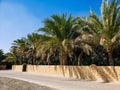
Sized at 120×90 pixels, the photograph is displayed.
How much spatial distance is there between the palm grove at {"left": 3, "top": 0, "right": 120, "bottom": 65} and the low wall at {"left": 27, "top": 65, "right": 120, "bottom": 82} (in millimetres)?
1128

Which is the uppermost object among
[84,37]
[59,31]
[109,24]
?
[59,31]

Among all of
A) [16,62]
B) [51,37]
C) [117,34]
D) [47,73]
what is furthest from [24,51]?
[117,34]

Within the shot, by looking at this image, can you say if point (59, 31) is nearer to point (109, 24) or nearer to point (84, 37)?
point (84, 37)

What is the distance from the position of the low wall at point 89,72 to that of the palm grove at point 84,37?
1.13m

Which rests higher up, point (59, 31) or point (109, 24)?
point (59, 31)

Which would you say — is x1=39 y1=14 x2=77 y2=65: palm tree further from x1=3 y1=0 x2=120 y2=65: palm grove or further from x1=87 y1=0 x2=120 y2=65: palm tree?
x1=87 y1=0 x2=120 y2=65: palm tree

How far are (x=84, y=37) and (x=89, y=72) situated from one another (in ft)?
11.3

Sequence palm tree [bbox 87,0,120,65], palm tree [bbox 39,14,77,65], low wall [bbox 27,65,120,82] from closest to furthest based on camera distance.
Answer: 1. low wall [bbox 27,65,120,82]
2. palm tree [bbox 87,0,120,65]
3. palm tree [bbox 39,14,77,65]

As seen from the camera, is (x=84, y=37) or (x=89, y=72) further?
(x=84, y=37)

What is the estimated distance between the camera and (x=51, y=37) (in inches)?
976

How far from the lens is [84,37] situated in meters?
21.7

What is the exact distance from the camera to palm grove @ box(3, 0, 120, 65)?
19.1 meters

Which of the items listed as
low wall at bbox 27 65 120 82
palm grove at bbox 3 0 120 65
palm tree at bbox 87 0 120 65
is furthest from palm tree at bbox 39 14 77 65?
palm tree at bbox 87 0 120 65

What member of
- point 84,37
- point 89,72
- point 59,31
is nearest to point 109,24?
point 84,37
